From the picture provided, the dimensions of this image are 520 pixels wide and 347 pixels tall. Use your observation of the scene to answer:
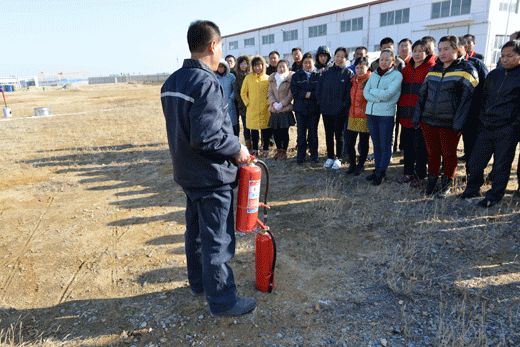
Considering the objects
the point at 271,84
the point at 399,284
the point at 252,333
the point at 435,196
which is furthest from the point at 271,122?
the point at 252,333

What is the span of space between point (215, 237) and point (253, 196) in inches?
18.6

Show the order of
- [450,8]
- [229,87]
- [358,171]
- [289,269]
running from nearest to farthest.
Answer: [289,269]
[358,171]
[229,87]
[450,8]

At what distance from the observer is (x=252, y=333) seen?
8.82ft

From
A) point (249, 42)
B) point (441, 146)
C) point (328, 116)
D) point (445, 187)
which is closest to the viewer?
point (441, 146)

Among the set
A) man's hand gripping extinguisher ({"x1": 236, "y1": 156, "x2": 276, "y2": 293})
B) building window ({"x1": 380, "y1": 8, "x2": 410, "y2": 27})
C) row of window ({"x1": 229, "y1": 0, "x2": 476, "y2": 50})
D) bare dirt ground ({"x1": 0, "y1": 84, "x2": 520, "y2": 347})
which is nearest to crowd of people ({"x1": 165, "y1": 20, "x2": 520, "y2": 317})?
man's hand gripping extinguisher ({"x1": 236, "y1": 156, "x2": 276, "y2": 293})

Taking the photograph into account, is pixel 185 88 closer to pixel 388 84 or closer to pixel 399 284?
pixel 399 284

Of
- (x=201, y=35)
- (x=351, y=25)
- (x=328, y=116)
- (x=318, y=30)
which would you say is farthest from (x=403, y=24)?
(x=201, y=35)

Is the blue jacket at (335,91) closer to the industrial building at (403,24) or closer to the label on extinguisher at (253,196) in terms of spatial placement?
the label on extinguisher at (253,196)

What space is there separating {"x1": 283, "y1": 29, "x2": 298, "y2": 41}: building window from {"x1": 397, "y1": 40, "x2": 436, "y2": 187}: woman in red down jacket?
126 ft

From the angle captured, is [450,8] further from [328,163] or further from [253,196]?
[253,196]

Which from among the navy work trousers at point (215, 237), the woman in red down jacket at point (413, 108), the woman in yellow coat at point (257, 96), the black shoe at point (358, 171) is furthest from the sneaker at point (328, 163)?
the navy work trousers at point (215, 237)

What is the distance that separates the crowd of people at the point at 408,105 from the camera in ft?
14.5

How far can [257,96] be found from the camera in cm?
717

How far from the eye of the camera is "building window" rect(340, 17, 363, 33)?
3322 centimetres
